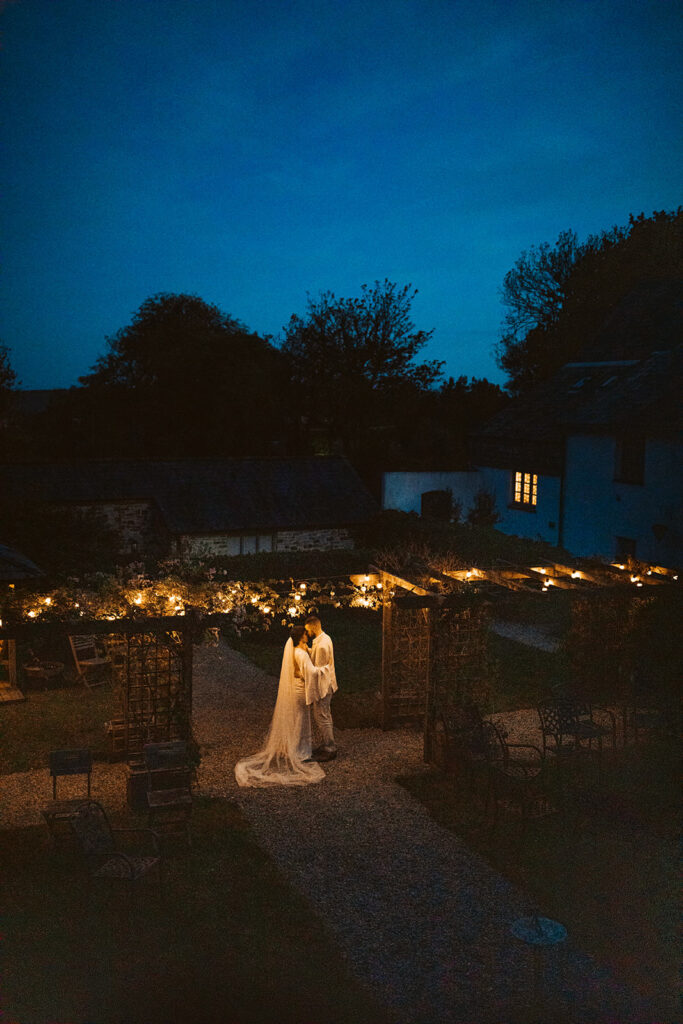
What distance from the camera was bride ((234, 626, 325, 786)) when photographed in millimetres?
11070

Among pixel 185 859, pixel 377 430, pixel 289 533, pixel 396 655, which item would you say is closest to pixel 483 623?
pixel 396 655

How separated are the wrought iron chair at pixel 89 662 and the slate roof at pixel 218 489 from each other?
9.55m

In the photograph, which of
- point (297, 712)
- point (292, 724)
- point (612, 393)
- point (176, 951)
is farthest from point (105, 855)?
point (612, 393)

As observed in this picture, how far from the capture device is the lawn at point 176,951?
251 inches

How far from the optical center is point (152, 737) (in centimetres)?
1106

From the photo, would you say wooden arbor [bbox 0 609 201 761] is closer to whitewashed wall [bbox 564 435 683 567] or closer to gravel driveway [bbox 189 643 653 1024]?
gravel driveway [bbox 189 643 653 1024]

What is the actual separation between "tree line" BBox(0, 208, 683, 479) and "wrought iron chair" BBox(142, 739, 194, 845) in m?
27.7

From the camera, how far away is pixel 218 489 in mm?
27000

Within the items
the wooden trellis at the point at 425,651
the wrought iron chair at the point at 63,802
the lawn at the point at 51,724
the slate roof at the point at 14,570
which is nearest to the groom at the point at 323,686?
the wooden trellis at the point at 425,651

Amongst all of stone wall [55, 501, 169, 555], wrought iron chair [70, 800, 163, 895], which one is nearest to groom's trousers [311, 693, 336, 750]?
wrought iron chair [70, 800, 163, 895]

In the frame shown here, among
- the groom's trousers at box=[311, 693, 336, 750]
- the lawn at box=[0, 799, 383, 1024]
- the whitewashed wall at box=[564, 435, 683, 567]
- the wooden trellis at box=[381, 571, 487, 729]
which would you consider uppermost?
the whitewashed wall at box=[564, 435, 683, 567]

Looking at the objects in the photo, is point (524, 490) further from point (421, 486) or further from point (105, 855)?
point (105, 855)

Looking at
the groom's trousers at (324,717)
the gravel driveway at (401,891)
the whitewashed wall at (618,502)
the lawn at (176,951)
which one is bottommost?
the lawn at (176,951)

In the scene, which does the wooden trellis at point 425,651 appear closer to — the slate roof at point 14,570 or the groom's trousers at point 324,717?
the groom's trousers at point 324,717
